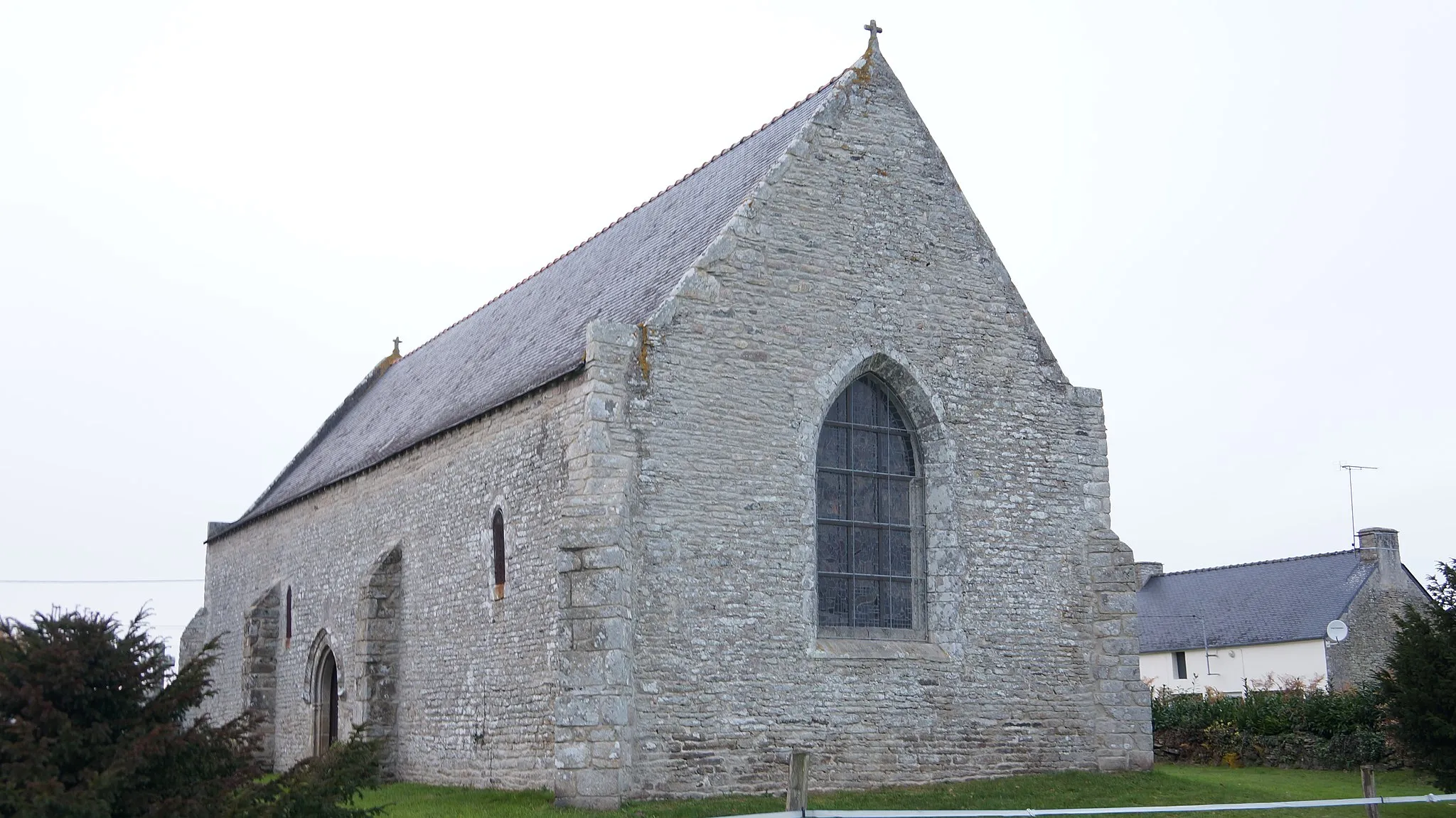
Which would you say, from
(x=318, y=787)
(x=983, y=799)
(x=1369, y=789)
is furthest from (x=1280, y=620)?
(x=318, y=787)

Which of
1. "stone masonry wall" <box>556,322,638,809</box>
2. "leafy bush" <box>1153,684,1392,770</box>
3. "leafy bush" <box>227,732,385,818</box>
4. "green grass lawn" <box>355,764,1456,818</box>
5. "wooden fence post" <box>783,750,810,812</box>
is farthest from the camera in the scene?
"leafy bush" <box>1153,684,1392,770</box>

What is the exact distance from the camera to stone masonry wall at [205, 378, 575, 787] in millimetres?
16188

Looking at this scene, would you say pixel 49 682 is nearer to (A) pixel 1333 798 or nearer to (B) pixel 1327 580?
(A) pixel 1333 798

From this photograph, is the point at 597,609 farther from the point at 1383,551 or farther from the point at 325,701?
the point at 1383,551

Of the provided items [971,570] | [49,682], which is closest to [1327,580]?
[971,570]

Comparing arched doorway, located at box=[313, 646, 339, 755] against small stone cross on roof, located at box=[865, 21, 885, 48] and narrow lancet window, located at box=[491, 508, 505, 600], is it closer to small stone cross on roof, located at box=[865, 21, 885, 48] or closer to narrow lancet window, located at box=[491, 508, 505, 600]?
narrow lancet window, located at box=[491, 508, 505, 600]

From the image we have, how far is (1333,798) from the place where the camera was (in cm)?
1709

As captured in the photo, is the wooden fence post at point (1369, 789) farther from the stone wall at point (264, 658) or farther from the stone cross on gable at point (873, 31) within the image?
the stone wall at point (264, 658)

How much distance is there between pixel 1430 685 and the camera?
1611 centimetres

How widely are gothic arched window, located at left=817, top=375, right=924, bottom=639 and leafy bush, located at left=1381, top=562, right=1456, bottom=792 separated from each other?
6.09 metres

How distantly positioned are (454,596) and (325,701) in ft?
21.0

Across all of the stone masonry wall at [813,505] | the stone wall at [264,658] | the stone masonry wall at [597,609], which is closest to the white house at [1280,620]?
the stone masonry wall at [813,505]

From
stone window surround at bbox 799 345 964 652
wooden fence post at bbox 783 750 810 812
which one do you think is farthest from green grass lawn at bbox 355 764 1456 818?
wooden fence post at bbox 783 750 810 812

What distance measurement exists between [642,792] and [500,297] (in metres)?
14.2
